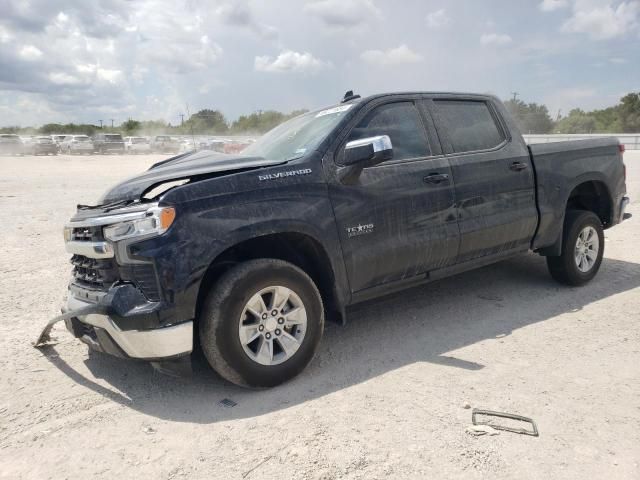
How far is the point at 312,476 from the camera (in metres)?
2.61

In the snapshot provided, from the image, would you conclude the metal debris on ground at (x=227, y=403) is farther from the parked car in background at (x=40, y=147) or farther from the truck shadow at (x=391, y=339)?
the parked car in background at (x=40, y=147)

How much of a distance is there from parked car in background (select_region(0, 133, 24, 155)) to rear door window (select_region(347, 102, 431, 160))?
4299 cm

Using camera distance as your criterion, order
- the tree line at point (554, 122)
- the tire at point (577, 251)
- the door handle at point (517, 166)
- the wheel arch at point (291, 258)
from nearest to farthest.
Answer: the wheel arch at point (291, 258)
the door handle at point (517, 166)
the tire at point (577, 251)
the tree line at point (554, 122)

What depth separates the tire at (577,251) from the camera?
5.39 m

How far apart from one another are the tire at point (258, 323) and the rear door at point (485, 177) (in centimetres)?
161

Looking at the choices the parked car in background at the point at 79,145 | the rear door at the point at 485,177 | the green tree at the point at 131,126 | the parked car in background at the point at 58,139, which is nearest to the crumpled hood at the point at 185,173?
the rear door at the point at 485,177

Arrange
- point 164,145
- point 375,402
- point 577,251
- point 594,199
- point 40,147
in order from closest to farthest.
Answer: point 375,402
point 577,251
point 594,199
point 40,147
point 164,145

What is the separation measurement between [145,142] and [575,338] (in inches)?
1784

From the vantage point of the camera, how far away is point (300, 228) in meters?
3.61

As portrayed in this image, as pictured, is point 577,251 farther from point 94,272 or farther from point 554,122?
point 554,122

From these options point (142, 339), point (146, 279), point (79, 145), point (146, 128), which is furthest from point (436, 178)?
point (146, 128)

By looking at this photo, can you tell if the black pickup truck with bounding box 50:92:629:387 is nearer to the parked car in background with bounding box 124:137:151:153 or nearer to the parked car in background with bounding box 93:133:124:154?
the parked car in background with bounding box 93:133:124:154

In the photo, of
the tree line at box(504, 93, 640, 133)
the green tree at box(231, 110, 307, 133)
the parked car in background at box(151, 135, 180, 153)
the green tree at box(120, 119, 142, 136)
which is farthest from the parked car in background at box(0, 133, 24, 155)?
the tree line at box(504, 93, 640, 133)

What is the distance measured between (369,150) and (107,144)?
4315 cm
